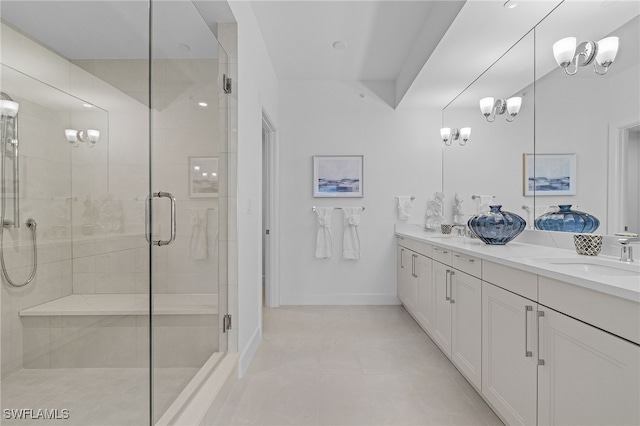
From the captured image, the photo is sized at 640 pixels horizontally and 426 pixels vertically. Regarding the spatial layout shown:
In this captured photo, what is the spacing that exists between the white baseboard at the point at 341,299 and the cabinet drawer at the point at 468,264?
5.99ft

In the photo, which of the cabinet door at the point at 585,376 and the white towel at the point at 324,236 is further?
the white towel at the point at 324,236

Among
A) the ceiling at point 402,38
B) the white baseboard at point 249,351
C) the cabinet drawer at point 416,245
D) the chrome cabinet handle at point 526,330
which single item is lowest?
the white baseboard at point 249,351

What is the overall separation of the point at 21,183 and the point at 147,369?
3.01ft

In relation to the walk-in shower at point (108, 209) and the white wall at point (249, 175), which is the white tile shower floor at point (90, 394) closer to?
the walk-in shower at point (108, 209)

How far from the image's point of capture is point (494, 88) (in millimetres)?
2709

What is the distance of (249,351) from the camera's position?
2383 mm

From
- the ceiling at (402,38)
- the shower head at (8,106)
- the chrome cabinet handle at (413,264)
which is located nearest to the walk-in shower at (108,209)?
the shower head at (8,106)

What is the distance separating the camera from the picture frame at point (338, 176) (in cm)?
388

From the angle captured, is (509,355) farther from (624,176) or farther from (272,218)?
(272,218)

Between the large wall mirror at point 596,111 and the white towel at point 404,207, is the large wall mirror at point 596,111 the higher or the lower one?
the higher one

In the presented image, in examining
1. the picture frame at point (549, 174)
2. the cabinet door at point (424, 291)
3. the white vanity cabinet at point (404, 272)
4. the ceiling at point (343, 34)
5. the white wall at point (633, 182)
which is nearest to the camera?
the white wall at point (633, 182)

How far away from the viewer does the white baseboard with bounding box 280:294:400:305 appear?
3877 millimetres

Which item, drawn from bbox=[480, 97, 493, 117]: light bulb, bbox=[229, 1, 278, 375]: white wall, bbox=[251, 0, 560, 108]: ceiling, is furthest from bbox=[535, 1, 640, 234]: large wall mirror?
bbox=[229, 1, 278, 375]: white wall

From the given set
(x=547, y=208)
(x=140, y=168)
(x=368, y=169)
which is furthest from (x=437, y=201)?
(x=140, y=168)
